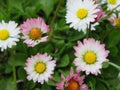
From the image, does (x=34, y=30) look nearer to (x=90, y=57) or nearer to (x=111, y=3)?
(x=90, y=57)

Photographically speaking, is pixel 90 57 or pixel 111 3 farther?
pixel 111 3

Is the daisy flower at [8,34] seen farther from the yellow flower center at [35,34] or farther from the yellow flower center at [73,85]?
the yellow flower center at [73,85]

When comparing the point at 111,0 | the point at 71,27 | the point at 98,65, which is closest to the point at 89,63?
the point at 98,65

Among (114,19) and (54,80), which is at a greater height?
(114,19)

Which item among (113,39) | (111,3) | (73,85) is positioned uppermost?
(111,3)

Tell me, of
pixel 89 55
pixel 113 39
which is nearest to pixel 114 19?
pixel 113 39

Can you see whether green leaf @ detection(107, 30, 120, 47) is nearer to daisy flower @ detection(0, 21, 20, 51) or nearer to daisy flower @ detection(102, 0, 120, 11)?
daisy flower @ detection(102, 0, 120, 11)

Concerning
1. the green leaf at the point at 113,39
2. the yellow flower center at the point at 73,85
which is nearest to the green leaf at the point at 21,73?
the yellow flower center at the point at 73,85

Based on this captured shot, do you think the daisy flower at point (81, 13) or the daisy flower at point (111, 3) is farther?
the daisy flower at point (111, 3)

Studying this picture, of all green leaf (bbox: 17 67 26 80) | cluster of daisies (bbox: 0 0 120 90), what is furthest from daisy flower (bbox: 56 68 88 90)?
green leaf (bbox: 17 67 26 80)
